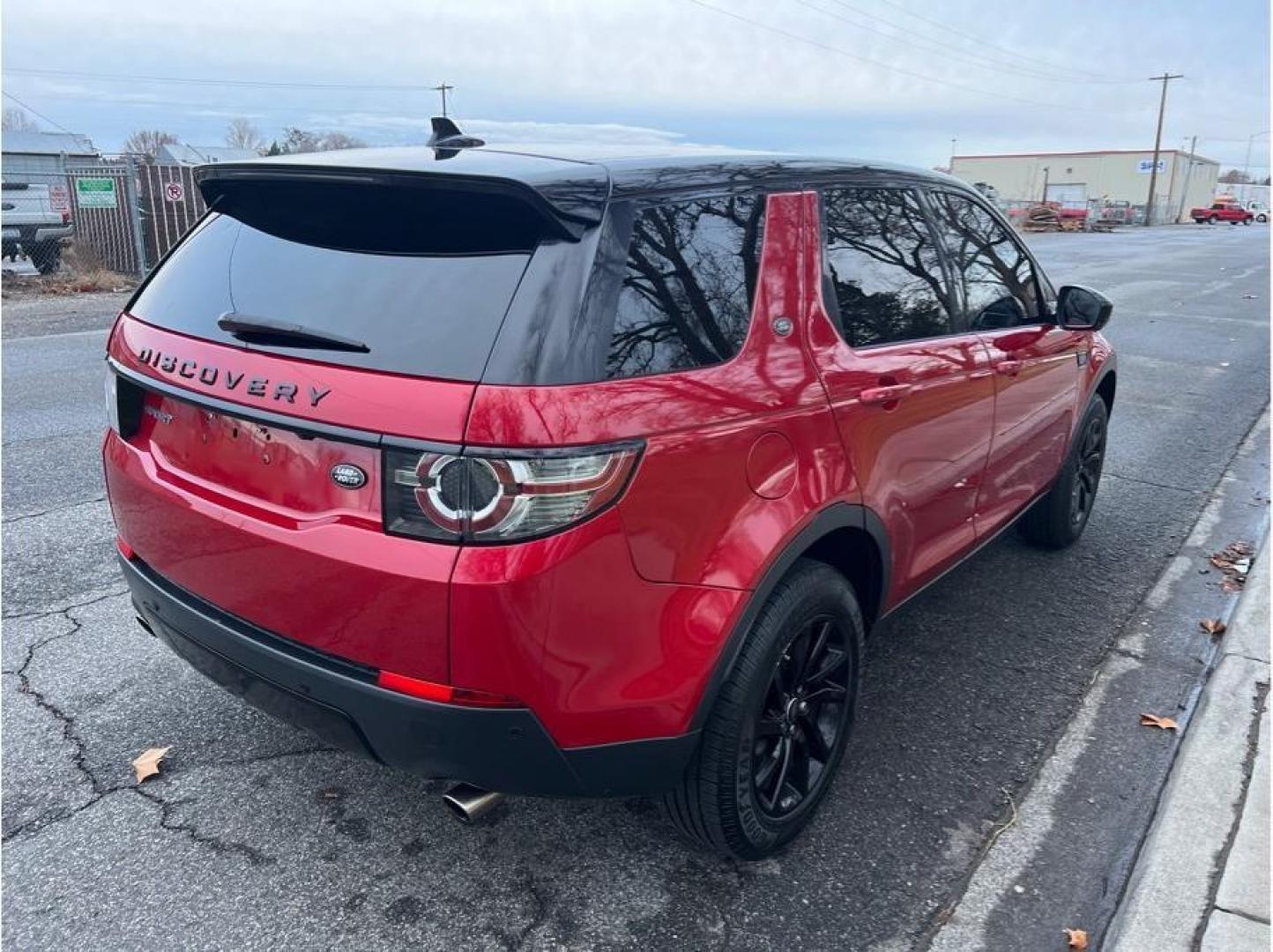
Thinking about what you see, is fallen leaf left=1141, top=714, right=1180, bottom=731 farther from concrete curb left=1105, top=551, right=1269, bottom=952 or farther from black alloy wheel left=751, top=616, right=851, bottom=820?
black alloy wheel left=751, top=616, right=851, bottom=820

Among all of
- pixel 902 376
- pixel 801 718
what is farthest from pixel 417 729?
pixel 902 376

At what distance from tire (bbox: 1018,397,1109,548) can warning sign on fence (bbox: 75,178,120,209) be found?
603 inches

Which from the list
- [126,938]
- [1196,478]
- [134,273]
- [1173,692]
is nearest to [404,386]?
[126,938]

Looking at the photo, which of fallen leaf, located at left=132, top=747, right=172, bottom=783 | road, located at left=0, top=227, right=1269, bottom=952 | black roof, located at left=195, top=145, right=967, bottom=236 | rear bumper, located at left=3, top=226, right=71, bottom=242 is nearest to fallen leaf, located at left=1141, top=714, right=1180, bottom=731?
road, located at left=0, top=227, right=1269, bottom=952

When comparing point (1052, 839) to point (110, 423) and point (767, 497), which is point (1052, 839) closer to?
point (767, 497)

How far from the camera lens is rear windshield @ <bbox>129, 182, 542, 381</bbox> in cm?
210

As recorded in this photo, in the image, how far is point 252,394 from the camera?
225 centimetres

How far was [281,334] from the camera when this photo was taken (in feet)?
7.47

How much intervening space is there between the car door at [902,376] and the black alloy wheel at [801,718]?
1.31 feet

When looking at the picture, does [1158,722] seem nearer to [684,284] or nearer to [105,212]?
[684,284]

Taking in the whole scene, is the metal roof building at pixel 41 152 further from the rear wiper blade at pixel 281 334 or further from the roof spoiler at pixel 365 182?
the rear wiper blade at pixel 281 334

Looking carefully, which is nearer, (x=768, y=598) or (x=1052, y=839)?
(x=768, y=598)

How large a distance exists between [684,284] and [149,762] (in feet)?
7.07

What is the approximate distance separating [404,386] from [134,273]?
16.0 meters
